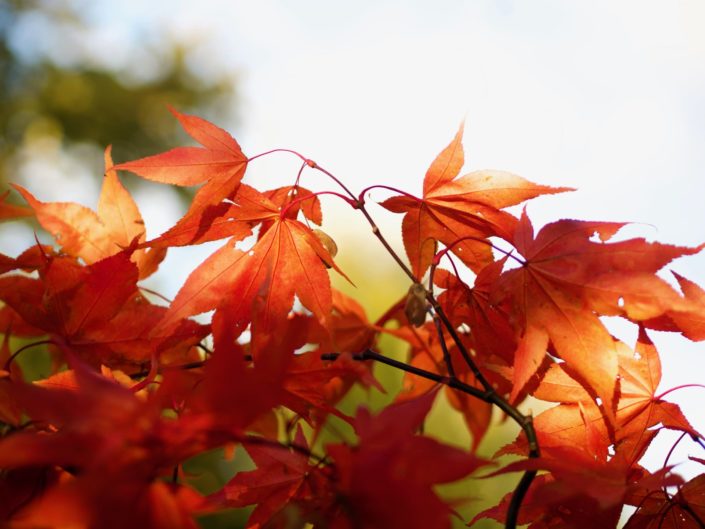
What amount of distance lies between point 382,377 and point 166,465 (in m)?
2.37

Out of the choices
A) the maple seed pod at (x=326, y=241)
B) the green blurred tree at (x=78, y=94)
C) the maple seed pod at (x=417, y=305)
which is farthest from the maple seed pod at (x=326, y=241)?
the green blurred tree at (x=78, y=94)

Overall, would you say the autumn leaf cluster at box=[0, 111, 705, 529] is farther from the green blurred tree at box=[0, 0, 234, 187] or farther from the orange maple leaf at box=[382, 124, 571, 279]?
the green blurred tree at box=[0, 0, 234, 187]

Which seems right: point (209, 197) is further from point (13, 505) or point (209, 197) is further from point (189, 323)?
point (13, 505)

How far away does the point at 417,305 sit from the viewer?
522 millimetres

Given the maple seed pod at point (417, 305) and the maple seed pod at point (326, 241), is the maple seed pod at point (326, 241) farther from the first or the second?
the maple seed pod at point (417, 305)

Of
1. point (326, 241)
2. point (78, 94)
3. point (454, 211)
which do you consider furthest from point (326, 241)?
point (78, 94)

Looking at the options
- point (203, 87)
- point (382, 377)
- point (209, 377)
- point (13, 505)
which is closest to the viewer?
point (209, 377)

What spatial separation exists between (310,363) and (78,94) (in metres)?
9.35

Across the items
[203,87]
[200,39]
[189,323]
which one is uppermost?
[200,39]

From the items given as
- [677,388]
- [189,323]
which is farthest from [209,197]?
[677,388]

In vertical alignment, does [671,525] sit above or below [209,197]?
below

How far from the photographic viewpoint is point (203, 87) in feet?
32.5

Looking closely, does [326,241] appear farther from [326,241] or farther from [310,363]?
[310,363]

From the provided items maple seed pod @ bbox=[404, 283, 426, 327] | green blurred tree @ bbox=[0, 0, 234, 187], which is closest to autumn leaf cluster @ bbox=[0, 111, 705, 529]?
maple seed pod @ bbox=[404, 283, 426, 327]
